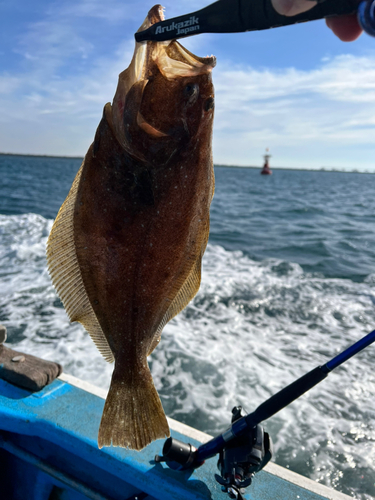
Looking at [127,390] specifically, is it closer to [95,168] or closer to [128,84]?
[95,168]

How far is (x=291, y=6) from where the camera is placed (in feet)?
3.59

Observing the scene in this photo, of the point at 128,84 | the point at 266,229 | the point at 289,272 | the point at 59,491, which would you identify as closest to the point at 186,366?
the point at 59,491

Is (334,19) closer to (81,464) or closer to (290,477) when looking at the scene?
(290,477)

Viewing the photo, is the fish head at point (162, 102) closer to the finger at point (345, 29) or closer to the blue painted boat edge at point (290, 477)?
the finger at point (345, 29)

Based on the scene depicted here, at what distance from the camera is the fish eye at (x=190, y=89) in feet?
5.18

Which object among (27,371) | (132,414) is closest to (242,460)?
(132,414)

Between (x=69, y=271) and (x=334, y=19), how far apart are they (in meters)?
1.52

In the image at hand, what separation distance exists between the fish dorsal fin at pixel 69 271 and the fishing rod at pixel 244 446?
931 mm

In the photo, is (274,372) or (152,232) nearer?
(152,232)

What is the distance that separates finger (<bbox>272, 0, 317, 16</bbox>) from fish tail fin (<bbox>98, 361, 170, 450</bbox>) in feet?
5.07

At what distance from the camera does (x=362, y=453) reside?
402 cm

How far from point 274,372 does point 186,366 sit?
1305mm

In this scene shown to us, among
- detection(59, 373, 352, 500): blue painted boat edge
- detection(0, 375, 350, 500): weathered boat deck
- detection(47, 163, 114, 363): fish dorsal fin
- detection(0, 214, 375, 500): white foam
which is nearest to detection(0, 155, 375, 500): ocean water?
detection(0, 214, 375, 500): white foam

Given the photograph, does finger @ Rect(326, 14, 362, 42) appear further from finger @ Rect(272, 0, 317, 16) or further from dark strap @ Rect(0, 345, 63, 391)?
dark strap @ Rect(0, 345, 63, 391)
